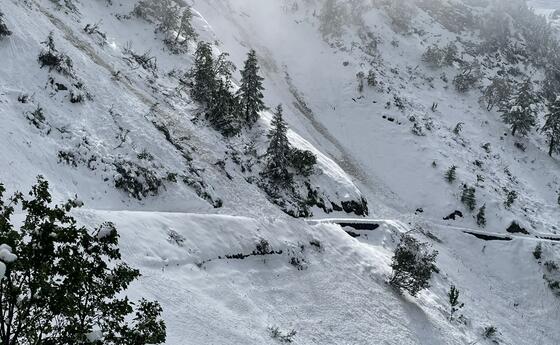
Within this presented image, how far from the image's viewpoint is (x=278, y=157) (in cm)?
2978

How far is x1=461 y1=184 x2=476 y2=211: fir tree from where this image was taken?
40644 mm

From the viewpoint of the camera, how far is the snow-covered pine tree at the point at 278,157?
29766 millimetres

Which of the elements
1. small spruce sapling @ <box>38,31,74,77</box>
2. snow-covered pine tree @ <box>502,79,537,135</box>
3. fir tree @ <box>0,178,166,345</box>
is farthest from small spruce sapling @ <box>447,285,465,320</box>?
snow-covered pine tree @ <box>502,79,537,135</box>

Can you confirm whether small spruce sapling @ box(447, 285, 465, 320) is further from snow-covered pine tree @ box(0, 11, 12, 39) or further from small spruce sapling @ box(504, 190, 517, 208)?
snow-covered pine tree @ box(0, 11, 12, 39)

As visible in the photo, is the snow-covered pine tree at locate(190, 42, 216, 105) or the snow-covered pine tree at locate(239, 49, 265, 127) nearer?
the snow-covered pine tree at locate(190, 42, 216, 105)

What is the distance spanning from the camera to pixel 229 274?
797 inches

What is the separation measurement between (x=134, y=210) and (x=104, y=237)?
1507 centimetres

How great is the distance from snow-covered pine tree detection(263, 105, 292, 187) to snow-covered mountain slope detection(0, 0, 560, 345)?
1.21 metres

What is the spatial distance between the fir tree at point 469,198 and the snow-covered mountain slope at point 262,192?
772 mm

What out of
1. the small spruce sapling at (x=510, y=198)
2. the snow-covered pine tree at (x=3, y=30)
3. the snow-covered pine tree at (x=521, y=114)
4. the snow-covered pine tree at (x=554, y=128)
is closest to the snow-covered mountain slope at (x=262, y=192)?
the snow-covered pine tree at (x=3, y=30)

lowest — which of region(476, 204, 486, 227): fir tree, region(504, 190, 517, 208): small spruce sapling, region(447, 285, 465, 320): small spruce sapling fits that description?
region(447, 285, 465, 320): small spruce sapling

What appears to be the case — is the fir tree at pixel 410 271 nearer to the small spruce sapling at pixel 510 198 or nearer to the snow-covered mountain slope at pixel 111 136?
the snow-covered mountain slope at pixel 111 136

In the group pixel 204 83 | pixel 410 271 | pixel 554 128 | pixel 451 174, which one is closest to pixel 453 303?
pixel 410 271

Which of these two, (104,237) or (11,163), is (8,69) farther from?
(104,237)
